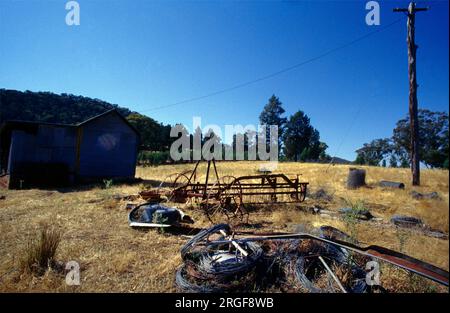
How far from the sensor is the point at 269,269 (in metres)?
3.31

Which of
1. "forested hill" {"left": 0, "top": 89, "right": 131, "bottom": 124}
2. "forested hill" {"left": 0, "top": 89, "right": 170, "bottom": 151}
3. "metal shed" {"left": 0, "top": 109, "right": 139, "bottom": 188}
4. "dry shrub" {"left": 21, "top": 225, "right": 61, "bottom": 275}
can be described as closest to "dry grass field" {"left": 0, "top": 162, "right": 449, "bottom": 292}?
"dry shrub" {"left": 21, "top": 225, "right": 61, "bottom": 275}

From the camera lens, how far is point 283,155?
189 ft

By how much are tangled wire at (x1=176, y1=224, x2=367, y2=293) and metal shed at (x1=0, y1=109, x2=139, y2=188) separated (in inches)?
468

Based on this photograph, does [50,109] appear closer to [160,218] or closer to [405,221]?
[160,218]

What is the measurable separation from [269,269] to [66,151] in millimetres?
15434

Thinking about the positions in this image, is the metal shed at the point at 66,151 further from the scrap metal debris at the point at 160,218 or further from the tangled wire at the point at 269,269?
the tangled wire at the point at 269,269

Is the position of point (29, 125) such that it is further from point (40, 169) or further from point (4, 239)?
point (4, 239)

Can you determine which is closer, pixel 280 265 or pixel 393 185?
pixel 280 265

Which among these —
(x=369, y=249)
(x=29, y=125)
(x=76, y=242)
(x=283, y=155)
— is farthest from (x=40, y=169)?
(x=283, y=155)

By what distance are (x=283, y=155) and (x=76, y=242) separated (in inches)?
2183

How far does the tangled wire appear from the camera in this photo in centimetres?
305

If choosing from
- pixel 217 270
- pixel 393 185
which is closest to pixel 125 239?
pixel 217 270

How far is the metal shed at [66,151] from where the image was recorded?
42.2 ft
